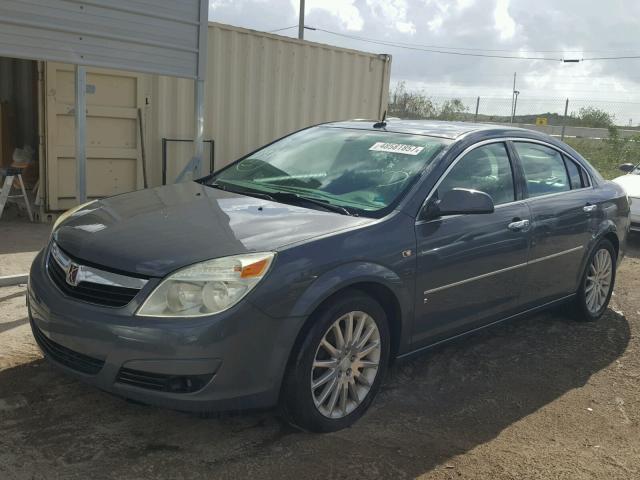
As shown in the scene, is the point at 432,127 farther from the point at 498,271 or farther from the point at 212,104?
the point at 212,104

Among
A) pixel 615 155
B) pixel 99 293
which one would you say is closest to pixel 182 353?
pixel 99 293

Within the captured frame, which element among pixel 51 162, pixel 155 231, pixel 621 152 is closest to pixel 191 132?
pixel 51 162

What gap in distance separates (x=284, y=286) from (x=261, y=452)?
82 centimetres

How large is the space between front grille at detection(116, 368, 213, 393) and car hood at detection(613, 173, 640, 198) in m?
7.90

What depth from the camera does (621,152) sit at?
755 inches

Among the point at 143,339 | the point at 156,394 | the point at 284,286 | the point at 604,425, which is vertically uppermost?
the point at 284,286

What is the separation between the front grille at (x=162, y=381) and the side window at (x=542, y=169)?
273 cm

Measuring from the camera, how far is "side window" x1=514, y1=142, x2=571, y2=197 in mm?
4551

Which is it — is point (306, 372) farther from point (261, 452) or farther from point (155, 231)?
point (155, 231)

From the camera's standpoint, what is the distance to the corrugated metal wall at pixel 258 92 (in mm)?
8898

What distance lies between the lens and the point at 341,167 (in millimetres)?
4062

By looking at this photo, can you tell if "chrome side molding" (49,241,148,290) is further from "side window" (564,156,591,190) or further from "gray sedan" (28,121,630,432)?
"side window" (564,156,591,190)

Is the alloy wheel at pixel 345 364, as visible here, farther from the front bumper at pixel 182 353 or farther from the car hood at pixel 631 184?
the car hood at pixel 631 184

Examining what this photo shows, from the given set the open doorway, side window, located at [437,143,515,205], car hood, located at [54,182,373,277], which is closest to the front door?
side window, located at [437,143,515,205]
